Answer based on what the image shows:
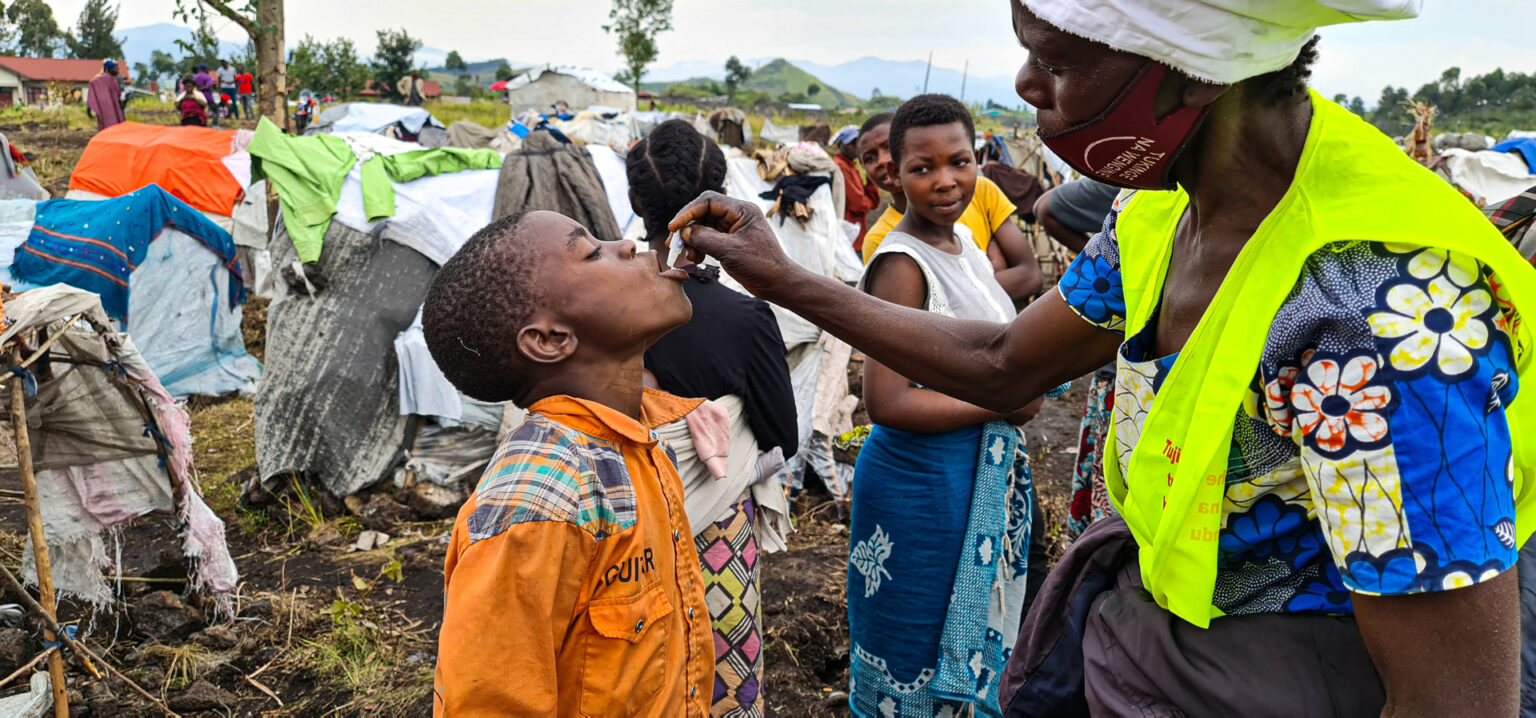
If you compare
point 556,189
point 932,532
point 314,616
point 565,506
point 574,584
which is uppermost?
point 556,189

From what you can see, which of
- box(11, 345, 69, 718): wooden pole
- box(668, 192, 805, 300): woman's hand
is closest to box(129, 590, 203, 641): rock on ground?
box(11, 345, 69, 718): wooden pole

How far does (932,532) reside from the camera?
2537 millimetres

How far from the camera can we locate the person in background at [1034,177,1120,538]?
3127 mm

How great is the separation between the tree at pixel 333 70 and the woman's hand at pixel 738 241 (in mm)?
34972

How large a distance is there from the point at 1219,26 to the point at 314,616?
162 inches

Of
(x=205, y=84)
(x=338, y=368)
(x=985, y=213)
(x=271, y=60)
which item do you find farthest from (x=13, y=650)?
(x=205, y=84)

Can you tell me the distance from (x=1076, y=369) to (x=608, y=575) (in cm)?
91

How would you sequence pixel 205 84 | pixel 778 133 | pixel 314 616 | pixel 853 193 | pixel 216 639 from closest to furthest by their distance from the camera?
pixel 216 639
pixel 314 616
pixel 853 193
pixel 205 84
pixel 778 133

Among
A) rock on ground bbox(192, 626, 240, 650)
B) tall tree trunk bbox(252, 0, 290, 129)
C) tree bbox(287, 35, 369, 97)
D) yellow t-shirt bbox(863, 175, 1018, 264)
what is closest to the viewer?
rock on ground bbox(192, 626, 240, 650)

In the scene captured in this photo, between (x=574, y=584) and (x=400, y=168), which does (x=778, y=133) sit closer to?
(x=400, y=168)

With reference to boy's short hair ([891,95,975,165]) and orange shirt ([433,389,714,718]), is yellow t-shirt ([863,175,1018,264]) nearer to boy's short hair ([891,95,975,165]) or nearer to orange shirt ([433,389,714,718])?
boy's short hair ([891,95,975,165])

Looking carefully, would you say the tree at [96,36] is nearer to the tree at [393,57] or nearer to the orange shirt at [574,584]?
the tree at [393,57]

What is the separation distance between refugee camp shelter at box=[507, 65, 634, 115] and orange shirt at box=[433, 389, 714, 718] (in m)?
31.6

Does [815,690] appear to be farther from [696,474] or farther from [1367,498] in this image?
[1367,498]
